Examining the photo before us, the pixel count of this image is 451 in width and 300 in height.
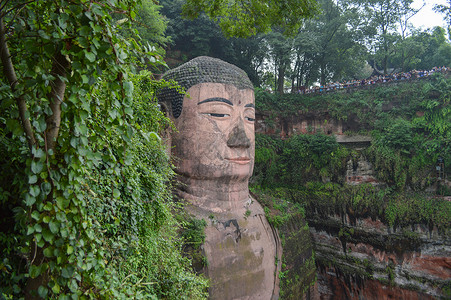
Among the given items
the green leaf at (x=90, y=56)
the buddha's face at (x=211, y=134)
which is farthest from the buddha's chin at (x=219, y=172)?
the green leaf at (x=90, y=56)

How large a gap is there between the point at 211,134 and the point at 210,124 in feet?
0.64

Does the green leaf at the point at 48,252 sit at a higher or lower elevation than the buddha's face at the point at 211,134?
lower

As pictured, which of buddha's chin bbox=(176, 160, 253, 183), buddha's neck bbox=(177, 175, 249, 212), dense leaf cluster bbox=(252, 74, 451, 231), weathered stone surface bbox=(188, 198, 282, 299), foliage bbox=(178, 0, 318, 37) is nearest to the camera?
foliage bbox=(178, 0, 318, 37)

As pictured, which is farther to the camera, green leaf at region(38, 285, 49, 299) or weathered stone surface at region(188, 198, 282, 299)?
weathered stone surface at region(188, 198, 282, 299)

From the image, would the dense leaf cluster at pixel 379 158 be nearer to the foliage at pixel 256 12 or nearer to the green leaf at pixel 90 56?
the foliage at pixel 256 12

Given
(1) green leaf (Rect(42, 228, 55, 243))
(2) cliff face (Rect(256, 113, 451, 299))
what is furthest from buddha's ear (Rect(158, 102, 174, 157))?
(1) green leaf (Rect(42, 228, 55, 243))

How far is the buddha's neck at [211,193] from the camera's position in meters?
6.21

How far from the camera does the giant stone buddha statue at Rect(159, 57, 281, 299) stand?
598cm

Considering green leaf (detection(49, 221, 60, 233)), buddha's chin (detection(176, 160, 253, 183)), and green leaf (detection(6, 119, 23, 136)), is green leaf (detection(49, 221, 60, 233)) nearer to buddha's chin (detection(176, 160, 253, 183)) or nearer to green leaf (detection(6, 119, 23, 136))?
green leaf (detection(6, 119, 23, 136))

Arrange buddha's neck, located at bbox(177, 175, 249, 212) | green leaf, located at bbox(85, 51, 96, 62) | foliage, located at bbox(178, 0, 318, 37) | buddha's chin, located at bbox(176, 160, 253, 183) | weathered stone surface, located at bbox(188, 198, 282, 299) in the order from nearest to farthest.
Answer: green leaf, located at bbox(85, 51, 96, 62) → foliage, located at bbox(178, 0, 318, 37) → weathered stone surface, located at bbox(188, 198, 282, 299) → buddha's chin, located at bbox(176, 160, 253, 183) → buddha's neck, located at bbox(177, 175, 249, 212)

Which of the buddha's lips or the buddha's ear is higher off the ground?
the buddha's ear

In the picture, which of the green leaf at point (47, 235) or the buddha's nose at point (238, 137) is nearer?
the green leaf at point (47, 235)

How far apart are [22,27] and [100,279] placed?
63.2 inches

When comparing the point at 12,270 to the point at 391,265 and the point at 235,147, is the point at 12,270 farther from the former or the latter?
the point at 391,265
